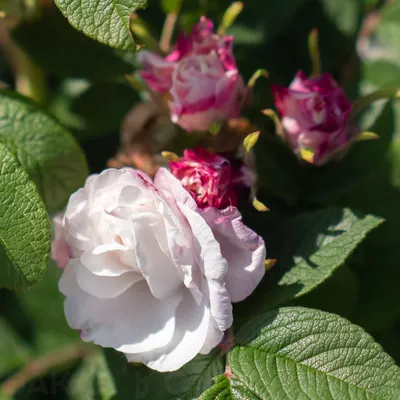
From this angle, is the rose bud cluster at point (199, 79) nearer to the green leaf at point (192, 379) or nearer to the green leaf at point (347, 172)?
the green leaf at point (347, 172)

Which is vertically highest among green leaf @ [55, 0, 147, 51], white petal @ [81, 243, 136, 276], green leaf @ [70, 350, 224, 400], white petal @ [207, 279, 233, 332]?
green leaf @ [55, 0, 147, 51]

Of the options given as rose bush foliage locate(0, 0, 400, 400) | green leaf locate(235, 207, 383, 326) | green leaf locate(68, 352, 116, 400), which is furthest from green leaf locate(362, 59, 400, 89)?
green leaf locate(68, 352, 116, 400)

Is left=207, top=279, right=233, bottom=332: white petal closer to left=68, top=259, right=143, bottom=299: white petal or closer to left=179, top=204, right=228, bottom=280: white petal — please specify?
left=179, top=204, right=228, bottom=280: white petal

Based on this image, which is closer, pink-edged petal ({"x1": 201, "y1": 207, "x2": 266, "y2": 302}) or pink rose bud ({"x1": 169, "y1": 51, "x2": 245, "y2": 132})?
pink-edged petal ({"x1": 201, "y1": 207, "x2": 266, "y2": 302})

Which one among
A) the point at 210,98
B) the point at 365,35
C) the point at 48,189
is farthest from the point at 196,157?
the point at 365,35

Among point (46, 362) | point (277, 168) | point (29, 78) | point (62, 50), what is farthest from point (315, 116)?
point (46, 362)

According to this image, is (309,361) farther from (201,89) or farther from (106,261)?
(201,89)

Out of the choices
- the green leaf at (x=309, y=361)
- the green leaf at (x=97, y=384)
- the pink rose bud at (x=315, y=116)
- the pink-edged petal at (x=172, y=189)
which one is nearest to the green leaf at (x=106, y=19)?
the pink-edged petal at (x=172, y=189)
